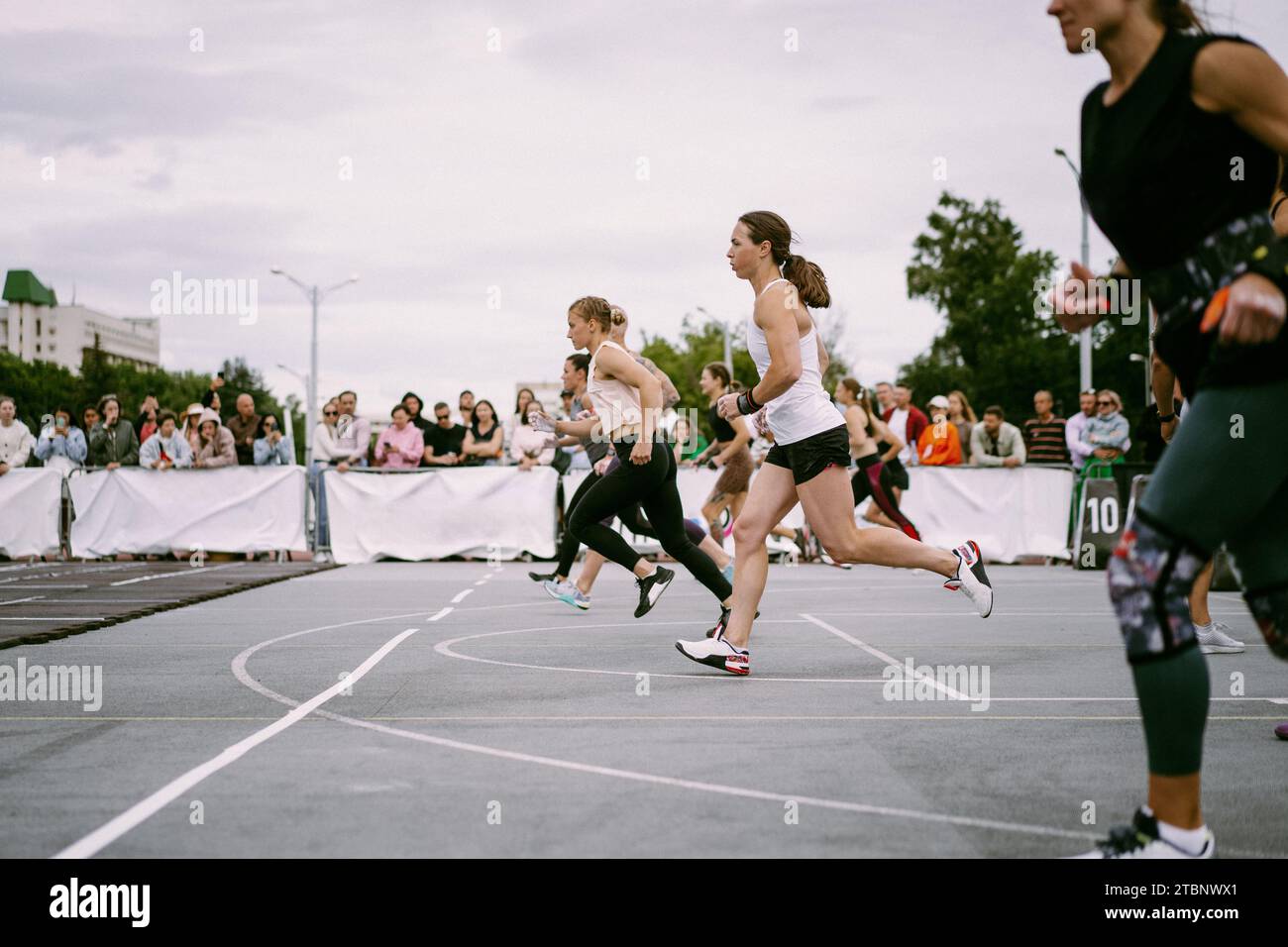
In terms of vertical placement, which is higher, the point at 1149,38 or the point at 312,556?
the point at 1149,38

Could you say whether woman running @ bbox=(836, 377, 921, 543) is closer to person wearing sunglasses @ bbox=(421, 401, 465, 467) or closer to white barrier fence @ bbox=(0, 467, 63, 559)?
person wearing sunglasses @ bbox=(421, 401, 465, 467)

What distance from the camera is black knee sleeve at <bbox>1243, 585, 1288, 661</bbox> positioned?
331 centimetres

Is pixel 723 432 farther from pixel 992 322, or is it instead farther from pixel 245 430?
pixel 992 322

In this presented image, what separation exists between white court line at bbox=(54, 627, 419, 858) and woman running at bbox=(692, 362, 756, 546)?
20.9 feet

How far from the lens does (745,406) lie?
697 centimetres

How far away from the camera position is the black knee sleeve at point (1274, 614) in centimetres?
331

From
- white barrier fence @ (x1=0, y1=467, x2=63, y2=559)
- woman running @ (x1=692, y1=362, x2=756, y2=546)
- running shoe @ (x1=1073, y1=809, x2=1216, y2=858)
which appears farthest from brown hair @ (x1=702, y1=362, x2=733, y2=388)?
white barrier fence @ (x1=0, y1=467, x2=63, y2=559)

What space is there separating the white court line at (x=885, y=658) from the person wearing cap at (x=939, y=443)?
914cm

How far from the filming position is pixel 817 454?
688cm
